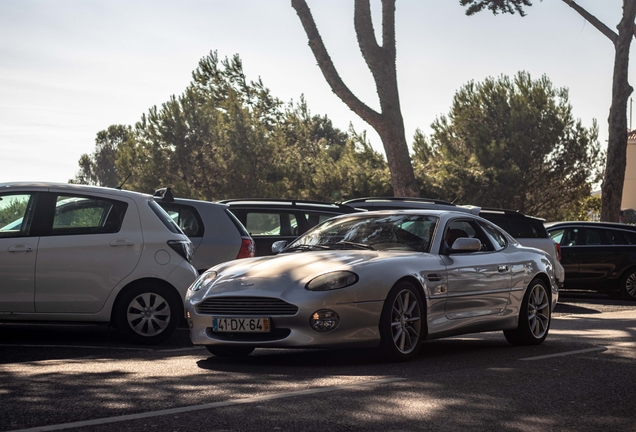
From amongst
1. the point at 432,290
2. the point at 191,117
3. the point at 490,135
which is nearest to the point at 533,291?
the point at 432,290

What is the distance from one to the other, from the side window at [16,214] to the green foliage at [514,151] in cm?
3391

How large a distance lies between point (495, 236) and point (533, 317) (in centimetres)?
93

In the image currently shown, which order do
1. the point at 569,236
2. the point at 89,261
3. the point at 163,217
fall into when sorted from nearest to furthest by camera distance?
the point at 89,261 < the point at 163,217 < the point at 569,236

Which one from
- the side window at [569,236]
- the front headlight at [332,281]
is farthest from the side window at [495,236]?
the side window at [569,236]

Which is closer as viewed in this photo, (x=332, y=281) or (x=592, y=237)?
(x=332, y=281)

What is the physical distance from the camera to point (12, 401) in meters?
5.96

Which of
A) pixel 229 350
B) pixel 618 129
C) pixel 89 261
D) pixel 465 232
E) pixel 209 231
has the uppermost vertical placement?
pixel 618 129

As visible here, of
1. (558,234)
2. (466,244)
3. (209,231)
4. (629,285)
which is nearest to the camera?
(466,244)

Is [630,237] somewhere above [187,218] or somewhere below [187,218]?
below

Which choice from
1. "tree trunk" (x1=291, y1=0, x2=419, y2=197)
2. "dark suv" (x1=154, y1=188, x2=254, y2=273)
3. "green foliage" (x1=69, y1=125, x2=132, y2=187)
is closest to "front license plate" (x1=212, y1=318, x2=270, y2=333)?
"dark suv" (x1=154, y1=188, x2=254, y2=273)

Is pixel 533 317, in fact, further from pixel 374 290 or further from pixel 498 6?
pixel 498 6

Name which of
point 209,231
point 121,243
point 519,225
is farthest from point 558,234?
point 121,243

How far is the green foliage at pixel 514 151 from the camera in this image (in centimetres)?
4309

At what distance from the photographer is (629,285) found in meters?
19.5
